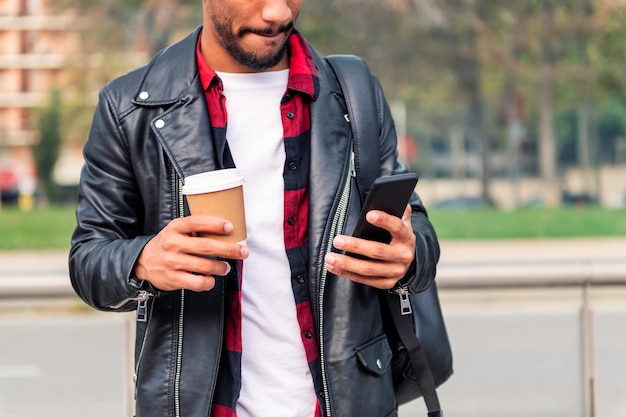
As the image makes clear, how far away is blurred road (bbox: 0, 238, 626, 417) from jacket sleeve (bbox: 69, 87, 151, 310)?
123cm

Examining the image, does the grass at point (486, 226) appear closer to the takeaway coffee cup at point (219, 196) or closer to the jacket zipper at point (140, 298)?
the jacket zipper at point (140, 298)

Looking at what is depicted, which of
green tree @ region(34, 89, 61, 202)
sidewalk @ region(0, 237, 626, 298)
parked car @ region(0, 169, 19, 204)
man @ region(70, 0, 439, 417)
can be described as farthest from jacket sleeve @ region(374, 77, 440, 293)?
parked car @ region(0, 169, 19, 204)

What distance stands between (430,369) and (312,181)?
1.51ft

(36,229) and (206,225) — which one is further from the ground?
(206,225)

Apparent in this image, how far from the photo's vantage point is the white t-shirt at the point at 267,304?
150 cm

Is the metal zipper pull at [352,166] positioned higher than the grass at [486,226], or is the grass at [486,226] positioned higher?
the metal zipper pull at [352,166]

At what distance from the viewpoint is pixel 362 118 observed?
5.24ft

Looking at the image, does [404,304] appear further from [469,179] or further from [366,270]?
[469,179]

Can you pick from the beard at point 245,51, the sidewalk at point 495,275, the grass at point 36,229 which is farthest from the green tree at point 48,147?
the beard at point 245,51

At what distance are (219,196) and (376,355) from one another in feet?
1.47

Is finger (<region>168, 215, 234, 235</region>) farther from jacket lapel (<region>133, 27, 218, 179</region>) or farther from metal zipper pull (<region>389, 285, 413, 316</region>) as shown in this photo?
metal zipper pull (<region>389, 285, 413, 316</region>)

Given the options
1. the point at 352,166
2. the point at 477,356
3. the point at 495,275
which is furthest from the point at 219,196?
the point at 477,356

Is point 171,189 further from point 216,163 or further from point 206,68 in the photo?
point 206,68

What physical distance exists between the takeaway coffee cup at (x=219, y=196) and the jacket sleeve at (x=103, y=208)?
22 cm
